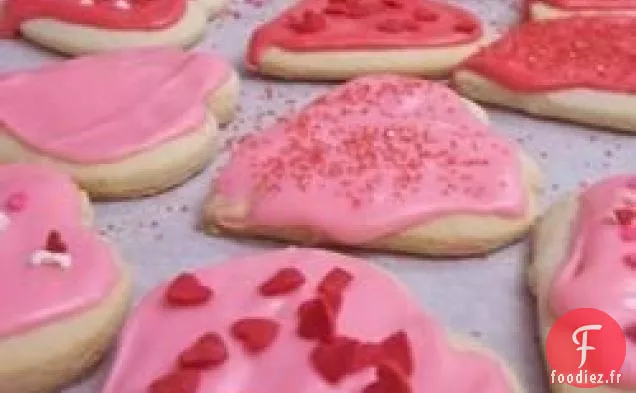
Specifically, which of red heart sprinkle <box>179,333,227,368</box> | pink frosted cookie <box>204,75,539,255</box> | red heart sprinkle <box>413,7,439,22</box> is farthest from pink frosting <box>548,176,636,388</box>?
red heart sprinkle <box>413,7,439,22</box>

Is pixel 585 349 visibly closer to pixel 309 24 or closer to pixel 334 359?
pixel 334 359

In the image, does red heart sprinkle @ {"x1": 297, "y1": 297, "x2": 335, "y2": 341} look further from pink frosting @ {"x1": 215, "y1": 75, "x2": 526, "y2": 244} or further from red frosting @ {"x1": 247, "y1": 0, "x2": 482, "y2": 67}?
red frosting @ {"x1": 247, "y1": 0, "x2": 482, "y2": 67}

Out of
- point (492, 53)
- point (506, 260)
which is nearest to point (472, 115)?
point (492, 53)

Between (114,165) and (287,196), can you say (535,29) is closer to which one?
(287,196)

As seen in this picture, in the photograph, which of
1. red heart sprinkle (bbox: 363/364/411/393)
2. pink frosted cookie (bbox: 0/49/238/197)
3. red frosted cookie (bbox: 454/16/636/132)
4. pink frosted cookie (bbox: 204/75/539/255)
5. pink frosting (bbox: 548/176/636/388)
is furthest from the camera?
red frosted cookie (bbox: 454/16/636/132)

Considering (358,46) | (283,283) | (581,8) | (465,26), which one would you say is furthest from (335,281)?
(581,8)

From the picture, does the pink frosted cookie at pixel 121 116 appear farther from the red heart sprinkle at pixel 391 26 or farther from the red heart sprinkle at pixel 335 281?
the red heart sprinkle at pixel 335 281
